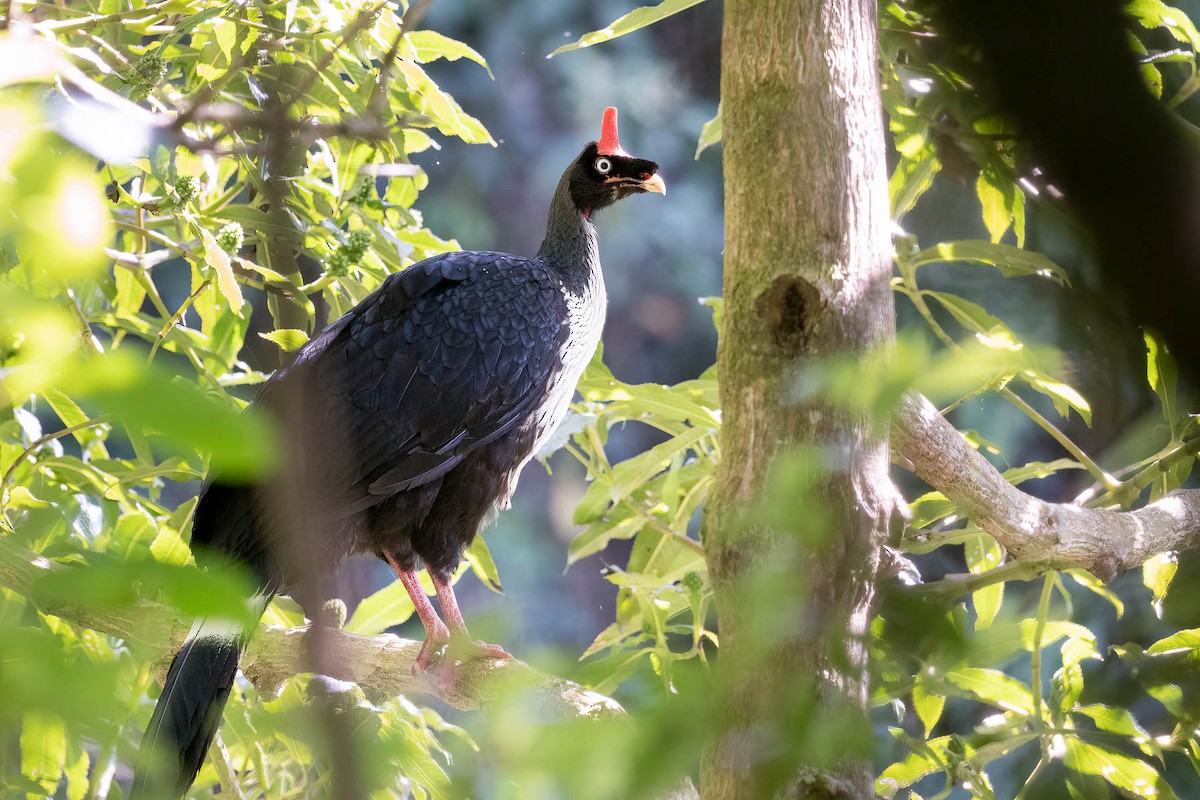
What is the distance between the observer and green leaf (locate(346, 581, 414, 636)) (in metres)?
1.85

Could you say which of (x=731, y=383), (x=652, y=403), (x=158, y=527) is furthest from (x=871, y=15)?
(x=158, y=527)

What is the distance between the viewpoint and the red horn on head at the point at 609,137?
7.15ft

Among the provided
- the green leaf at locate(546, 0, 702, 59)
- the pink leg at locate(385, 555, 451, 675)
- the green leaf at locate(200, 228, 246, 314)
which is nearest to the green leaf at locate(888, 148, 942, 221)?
the green leaf at locate(546, 0, 702, 59)

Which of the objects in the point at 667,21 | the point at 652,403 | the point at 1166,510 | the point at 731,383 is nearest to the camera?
the point at 731,383

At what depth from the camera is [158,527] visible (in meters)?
1.64

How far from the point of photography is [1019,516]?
44.8 inches

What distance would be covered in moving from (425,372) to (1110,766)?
113 centimetres

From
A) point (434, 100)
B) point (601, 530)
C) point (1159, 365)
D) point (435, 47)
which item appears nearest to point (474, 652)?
point (601, 530)

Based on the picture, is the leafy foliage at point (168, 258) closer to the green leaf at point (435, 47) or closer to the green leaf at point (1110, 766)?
the green leaf at point (435, 47)

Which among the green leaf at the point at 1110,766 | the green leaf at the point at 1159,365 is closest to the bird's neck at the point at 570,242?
the green leaf at the point at 1110,766

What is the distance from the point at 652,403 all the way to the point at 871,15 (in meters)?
0.72

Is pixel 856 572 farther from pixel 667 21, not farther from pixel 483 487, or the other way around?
pixel 667 21

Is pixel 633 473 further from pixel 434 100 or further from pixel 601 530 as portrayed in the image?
pixel 434 100

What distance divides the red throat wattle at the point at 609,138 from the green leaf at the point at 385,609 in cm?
95
